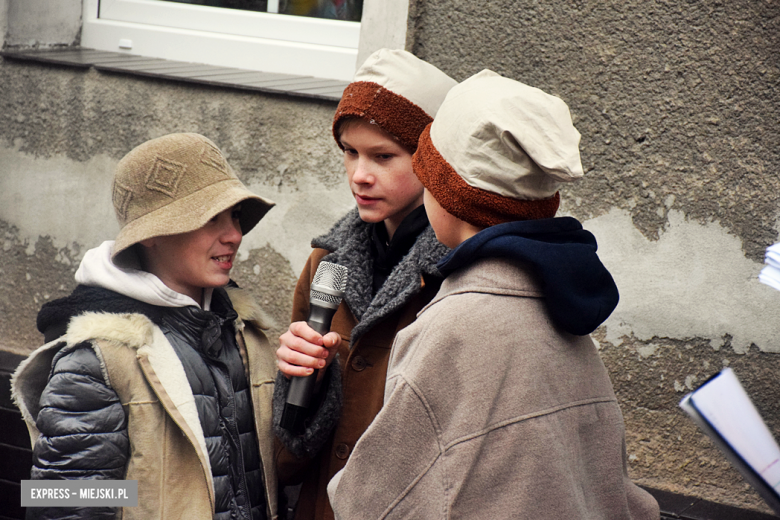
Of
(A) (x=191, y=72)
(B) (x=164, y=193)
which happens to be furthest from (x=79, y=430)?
(A) (x=191, y=72)

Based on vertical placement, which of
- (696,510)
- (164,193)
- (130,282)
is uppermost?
(164,193)

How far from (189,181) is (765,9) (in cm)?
234

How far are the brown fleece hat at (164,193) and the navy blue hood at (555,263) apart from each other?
89cm

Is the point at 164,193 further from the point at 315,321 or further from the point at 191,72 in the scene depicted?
the point at 191,72

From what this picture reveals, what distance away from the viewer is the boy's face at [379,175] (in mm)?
1937

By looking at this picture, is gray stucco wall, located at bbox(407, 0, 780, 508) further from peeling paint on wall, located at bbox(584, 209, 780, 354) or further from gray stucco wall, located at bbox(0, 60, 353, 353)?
gray stucco wall, located at bbox(0, 60, 353, 353)

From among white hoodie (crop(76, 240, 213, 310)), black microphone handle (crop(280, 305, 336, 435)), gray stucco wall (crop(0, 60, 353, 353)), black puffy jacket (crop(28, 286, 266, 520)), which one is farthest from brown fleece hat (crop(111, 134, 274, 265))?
gray stucco wall (crop(0, 60, 353, 353))

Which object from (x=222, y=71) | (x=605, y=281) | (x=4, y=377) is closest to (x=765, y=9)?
(x=605, y=281)

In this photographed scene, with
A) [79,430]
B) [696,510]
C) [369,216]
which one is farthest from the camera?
[696,510]

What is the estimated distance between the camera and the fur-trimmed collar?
1.82m

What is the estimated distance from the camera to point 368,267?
201 cm

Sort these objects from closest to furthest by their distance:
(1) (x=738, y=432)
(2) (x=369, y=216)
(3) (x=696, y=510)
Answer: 1. (1) (x=738, y=432)
2. (2) (x=369, y=216)
3. (3) (x=696, y=510)

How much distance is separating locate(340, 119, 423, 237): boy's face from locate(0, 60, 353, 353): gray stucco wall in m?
1.54

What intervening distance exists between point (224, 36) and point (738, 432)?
347 cm
